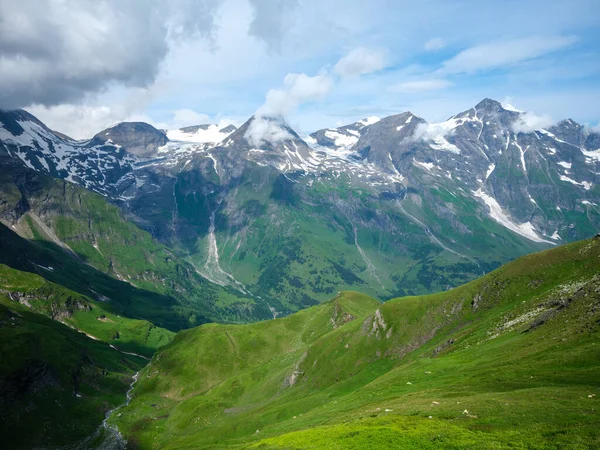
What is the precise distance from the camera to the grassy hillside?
156 feet

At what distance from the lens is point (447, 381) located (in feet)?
276

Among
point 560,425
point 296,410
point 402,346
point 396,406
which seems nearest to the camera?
point 560,425

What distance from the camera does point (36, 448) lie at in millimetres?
162375

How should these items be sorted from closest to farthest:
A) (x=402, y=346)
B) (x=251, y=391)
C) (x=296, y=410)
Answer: (x=296, y=410) < (x=402, y=346) < (x=251, y=391)

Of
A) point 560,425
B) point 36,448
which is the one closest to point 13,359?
point 36,448

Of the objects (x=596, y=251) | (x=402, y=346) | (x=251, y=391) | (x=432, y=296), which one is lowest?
(x=251, y=391)

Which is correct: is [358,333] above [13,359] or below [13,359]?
below

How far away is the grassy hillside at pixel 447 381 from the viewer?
47.6 m

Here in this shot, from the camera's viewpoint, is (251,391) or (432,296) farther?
(251,391)

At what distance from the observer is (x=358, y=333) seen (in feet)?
570

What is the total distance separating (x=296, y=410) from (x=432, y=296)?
73532mm

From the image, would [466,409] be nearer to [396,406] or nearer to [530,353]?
[396,406]

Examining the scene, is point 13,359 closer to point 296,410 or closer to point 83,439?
point 83,439

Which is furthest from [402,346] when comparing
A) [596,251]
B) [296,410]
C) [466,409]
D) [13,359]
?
[13,359]
